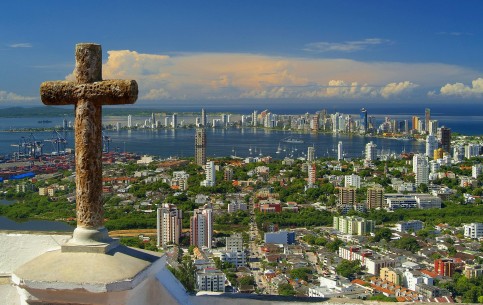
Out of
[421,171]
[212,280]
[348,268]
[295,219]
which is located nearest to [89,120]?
[212,280]

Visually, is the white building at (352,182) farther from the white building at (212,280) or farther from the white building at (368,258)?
the white building at (212,280)

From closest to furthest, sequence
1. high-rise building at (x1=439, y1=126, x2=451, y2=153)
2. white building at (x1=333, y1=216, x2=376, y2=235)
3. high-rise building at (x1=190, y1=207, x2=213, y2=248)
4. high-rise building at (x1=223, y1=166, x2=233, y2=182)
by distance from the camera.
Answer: high-rise building at (x1=190, y1=207, x2=213, y2=248) < white building at (x1=333, y1=216, x2=376, y2=235) < high-rise building at (x1=223, y1=166, x2=233, y2=182) < high-rise building at (x1=439, y1=126, x2=451, y2=153)

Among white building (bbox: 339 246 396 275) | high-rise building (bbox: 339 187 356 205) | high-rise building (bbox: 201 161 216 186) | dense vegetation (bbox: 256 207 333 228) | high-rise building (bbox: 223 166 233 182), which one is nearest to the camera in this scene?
white building (bbox: 339 246 396 275)

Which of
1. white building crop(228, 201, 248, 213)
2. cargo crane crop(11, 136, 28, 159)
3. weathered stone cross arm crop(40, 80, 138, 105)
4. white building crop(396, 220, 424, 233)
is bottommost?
white building crop(396, 220, 424, 233)

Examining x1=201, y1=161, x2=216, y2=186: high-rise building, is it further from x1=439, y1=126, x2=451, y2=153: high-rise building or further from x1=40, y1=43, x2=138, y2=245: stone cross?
x1=40, y1=43, x2=138, y2=245: stone cross

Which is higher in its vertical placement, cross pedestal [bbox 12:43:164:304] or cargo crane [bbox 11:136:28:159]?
cross pedestal [bbox 12:43:164:304]

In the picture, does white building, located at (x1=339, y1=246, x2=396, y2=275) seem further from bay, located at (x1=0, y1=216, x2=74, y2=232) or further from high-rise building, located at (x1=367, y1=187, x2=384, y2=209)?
high-rise building, located at (x1=367, y1=187, x2=384, y2=209)

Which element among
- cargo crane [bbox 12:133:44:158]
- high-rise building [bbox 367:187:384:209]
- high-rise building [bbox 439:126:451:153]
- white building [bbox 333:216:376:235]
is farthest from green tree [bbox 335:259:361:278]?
high-rise building [bbox 439:126:451:153]

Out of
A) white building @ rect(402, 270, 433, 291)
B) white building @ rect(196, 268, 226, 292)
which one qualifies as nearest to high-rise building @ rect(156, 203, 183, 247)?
white building @ rect(196, 268, 226, 292)

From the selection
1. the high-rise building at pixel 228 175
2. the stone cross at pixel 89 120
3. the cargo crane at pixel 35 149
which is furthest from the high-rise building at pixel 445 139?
the stone cross at pixel 89 120

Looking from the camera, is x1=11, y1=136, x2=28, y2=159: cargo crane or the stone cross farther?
x1=11, y1=136, x2=28, y2=159: cargo crane
